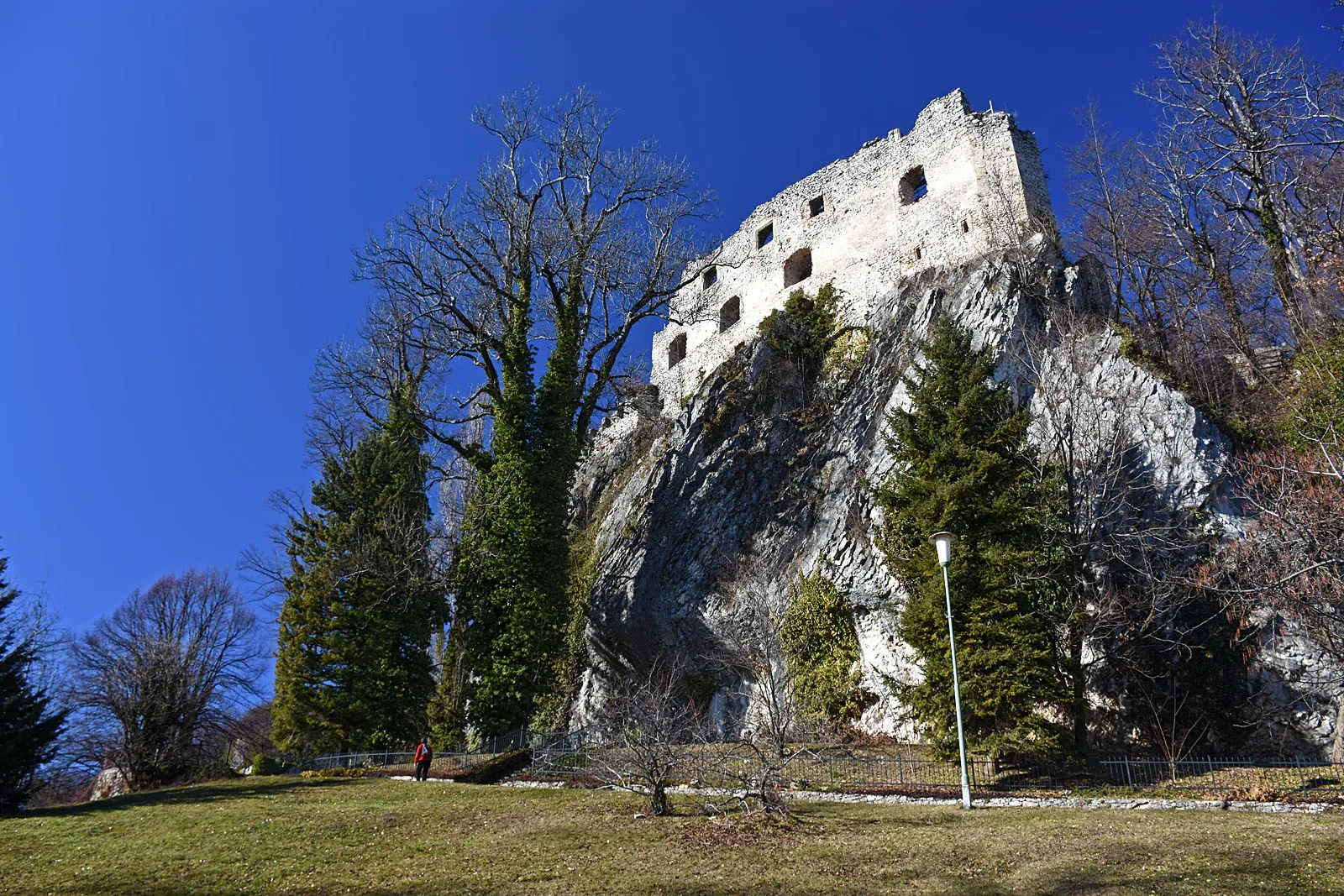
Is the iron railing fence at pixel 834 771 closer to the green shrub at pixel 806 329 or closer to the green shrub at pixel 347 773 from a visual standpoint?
the green shrub at pixel 347 773

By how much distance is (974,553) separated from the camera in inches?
563

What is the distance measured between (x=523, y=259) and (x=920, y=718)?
16983mm

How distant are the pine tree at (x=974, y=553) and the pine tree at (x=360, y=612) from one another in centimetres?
1212

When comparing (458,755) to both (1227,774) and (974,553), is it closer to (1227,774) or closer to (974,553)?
(974,553)

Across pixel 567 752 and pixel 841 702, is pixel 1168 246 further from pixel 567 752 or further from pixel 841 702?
pixel 567 752

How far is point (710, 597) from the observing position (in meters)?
21.3

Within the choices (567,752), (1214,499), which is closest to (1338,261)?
(1214,499)

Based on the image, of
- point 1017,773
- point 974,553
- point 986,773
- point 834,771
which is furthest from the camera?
point 974,553

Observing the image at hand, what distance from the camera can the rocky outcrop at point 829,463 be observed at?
56.1 ft

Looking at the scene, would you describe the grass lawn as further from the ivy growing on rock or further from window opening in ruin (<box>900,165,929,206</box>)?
window opening in ruin (<box>900,165,929,206</box>)

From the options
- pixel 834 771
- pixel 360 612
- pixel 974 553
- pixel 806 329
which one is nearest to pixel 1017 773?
pixel 834 771

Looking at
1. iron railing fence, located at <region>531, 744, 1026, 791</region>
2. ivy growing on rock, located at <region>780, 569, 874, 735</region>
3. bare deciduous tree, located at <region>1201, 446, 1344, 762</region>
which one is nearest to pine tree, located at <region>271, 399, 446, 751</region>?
iron railing fence, located at <region>531, 744, 1026, 791</region>

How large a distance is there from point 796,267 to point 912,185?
4.99 metres

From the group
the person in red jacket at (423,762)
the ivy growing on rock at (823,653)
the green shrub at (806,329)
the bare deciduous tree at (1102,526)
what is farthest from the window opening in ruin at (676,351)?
the person in red jacket at (423,762)
